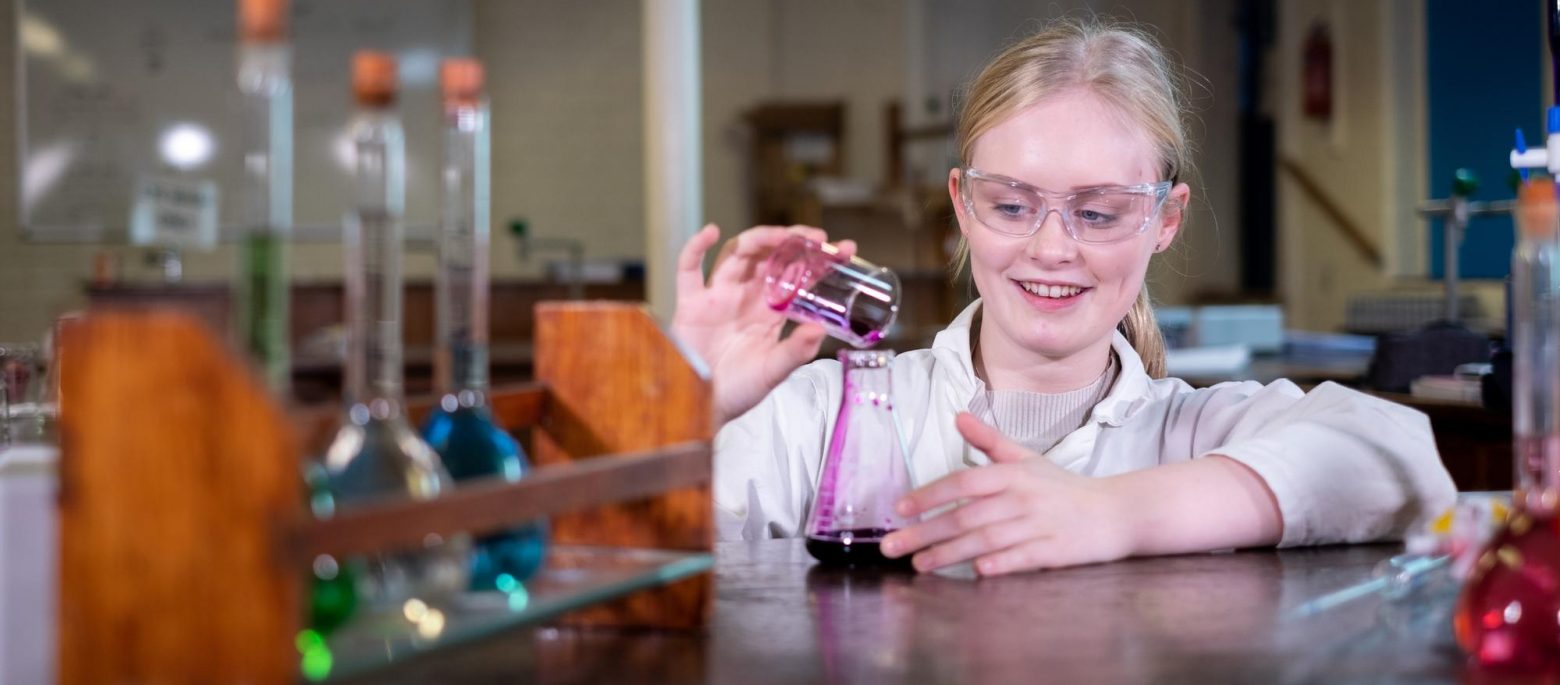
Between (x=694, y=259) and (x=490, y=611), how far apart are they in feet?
2.62

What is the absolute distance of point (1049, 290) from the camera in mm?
1549

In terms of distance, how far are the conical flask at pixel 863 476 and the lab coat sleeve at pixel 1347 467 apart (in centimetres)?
30

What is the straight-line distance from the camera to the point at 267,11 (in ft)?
2.01

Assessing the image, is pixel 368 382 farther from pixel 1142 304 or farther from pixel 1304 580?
pixel 1142 304

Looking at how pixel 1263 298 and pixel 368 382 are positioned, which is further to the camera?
pixel 1263 298

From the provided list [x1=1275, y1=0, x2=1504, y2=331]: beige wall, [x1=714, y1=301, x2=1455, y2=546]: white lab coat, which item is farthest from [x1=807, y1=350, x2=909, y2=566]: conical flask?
[x1=1275, y1=0, x2=1504, y2=331]: beige wall

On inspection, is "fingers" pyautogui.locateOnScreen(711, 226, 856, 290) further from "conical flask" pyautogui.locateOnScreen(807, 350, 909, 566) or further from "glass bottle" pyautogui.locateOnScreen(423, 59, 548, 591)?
"glass bottle" pyautogui.locateOnScreen(423, 59, 548, 591)

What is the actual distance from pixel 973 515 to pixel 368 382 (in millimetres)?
530

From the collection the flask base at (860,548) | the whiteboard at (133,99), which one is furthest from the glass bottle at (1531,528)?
the whiteboard at (133,99)

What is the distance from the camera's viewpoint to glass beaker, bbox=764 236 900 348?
1.38 m

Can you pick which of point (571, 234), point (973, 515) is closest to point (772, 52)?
point (571, 234)

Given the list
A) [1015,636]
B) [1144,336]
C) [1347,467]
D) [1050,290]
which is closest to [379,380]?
[1015,636]

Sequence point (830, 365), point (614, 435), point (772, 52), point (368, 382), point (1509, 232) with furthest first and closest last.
A: point (772, 52) → point (1509, 232) → point (830, 365) → point (614, 435) → point (368, 382)

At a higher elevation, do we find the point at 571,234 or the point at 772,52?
the point at 772,52
